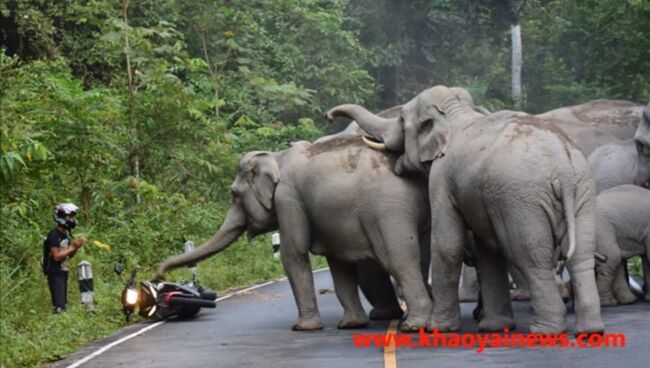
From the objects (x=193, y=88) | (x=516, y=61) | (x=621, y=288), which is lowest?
(x=621, y=288)

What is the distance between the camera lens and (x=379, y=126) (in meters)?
18.4

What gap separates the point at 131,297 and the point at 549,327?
22.3ft

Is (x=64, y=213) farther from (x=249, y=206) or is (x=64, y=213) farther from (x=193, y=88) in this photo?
(x=193, y=88)

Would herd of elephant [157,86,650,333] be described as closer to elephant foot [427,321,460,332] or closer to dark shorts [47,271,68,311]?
elephant foot [427,321,460,332]

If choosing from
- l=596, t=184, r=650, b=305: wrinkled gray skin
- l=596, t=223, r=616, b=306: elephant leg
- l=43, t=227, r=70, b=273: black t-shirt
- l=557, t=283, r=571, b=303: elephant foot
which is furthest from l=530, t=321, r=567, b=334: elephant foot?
l=43, t=227, r=70, b=273: black t-shirt

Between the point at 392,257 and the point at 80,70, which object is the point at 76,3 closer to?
the point at 80,70

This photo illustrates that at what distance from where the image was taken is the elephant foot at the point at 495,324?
16516 mm

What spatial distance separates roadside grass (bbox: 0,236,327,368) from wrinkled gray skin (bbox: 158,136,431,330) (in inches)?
57.7

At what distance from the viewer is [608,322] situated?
16.8 metres

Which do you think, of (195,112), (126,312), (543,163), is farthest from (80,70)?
(543,163)

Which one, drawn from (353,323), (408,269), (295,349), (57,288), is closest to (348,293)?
(353,323)

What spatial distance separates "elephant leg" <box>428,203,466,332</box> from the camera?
1664 centimetres

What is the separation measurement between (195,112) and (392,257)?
45.4ft

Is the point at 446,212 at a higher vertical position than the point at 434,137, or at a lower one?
lower
